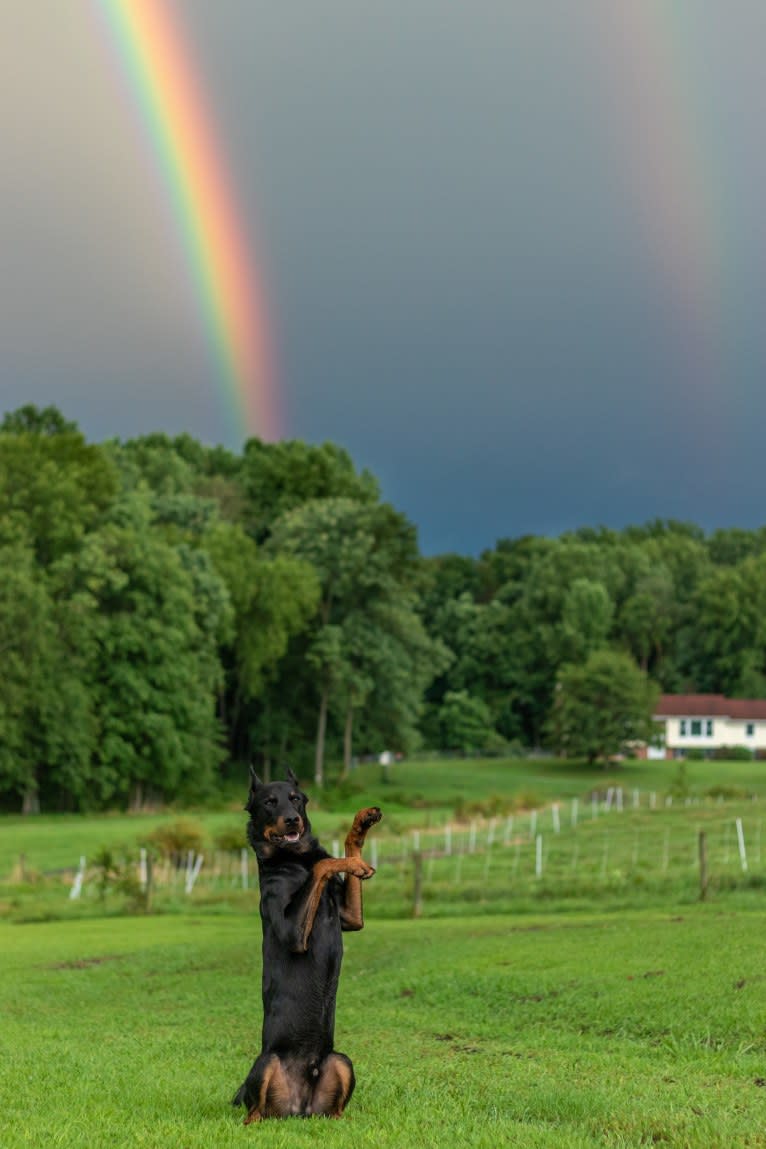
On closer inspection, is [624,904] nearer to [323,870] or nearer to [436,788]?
[323,870]

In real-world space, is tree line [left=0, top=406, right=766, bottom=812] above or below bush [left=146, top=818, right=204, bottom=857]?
above

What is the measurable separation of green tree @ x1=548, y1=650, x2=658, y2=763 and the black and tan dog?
88839 millimetres

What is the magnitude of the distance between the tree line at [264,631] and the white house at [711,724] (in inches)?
258

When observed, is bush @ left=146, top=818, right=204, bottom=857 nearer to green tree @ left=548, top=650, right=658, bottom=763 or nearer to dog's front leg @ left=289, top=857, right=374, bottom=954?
dog's front leg @ left=289, top=857, right=374, bottom=954

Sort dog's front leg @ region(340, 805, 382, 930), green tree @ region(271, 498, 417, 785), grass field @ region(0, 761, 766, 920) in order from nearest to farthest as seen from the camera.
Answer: dog's front leg @ region(340, 805, 382, 930), grass field @ region(0, 761, 766, 920), green tree @ region(271, 498, 417, 785)

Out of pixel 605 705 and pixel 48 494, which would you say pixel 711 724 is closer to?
pixel 605 705

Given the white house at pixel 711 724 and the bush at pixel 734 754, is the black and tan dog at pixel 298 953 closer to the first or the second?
the bush at pixel 734 754

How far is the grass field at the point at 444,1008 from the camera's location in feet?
25.8

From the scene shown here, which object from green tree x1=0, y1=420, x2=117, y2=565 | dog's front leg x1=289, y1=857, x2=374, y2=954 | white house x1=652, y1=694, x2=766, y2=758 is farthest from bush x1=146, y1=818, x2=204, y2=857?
white house x1=652, y1=694, x2=766, y2=758

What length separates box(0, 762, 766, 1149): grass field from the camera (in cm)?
786

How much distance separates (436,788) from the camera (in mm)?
89938

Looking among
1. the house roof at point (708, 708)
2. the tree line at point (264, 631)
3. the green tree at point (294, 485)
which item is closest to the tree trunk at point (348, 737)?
the tree line at point (264, 631)

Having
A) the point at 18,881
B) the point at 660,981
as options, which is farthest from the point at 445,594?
the point at 660,981

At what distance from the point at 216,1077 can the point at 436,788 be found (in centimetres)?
8071
